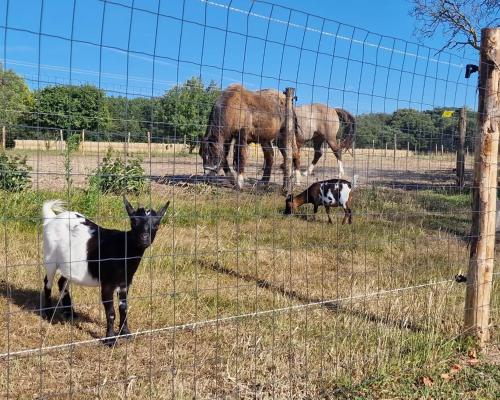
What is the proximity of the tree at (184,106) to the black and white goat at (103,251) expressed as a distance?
2.74 ft

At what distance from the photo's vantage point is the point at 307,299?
20.3 ft

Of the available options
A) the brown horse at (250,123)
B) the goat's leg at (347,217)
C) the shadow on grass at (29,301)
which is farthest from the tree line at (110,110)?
the goat's leg at (347,217)

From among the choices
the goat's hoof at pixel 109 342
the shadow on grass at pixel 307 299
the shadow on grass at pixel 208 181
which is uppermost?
the shadow on grass at pixel 208 181

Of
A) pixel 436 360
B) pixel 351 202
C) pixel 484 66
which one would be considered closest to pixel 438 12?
pixel 351 202

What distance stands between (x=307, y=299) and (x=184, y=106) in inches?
120

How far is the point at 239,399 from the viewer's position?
154 inches

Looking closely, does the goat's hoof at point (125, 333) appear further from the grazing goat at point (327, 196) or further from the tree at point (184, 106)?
the grazing goat at point (327, 196)

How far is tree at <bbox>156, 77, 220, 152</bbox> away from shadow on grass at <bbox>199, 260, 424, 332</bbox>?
1.81 metres

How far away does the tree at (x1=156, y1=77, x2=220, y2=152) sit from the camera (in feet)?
11.9

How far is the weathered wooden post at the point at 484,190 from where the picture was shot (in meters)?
5.02

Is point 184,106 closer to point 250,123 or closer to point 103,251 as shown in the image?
point 103,251

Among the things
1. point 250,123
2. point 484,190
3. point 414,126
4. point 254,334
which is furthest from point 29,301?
point 250,123

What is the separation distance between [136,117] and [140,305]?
254cm

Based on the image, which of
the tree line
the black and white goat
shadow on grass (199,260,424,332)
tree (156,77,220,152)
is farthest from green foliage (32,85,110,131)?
shadow on grass (199,260,424,332)
